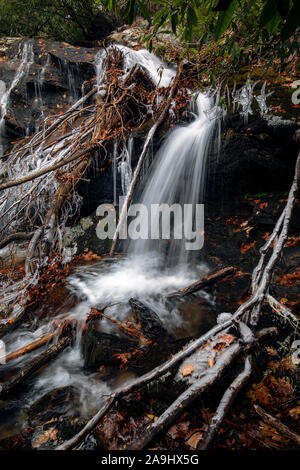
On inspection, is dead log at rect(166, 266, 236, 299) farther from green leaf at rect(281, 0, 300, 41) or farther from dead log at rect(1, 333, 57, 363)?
green leaf at rect(281, 0, 300, 41)

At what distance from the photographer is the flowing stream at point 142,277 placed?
2631 millimetres

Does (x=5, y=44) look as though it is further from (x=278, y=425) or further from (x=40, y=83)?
(x=278, y=425)

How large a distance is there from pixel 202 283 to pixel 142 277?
115 cm

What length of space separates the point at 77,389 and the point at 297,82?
6.56m

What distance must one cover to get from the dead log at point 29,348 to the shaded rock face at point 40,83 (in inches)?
293

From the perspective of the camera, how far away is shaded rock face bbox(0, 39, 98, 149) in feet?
26.5

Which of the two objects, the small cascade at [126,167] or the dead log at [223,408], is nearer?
the dead log at [223,408]

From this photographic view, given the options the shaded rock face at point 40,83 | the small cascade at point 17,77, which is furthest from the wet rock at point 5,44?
the small cascade at point 17,77

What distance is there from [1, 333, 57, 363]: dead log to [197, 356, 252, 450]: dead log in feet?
7.69

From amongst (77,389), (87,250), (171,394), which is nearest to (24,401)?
(77,389)

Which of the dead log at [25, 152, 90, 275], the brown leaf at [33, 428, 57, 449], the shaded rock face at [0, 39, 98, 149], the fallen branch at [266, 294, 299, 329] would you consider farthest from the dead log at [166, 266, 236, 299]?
the shaded rock face at [0, 39, 98, 149]

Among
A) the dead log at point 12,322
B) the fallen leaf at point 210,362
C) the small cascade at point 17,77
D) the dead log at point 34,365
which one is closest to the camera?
the fallen leaf at point 210,362

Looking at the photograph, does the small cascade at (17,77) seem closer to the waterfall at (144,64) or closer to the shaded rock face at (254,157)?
the waterfall at (144,64)

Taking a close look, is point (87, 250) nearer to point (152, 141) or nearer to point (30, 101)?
point (152, 141)
